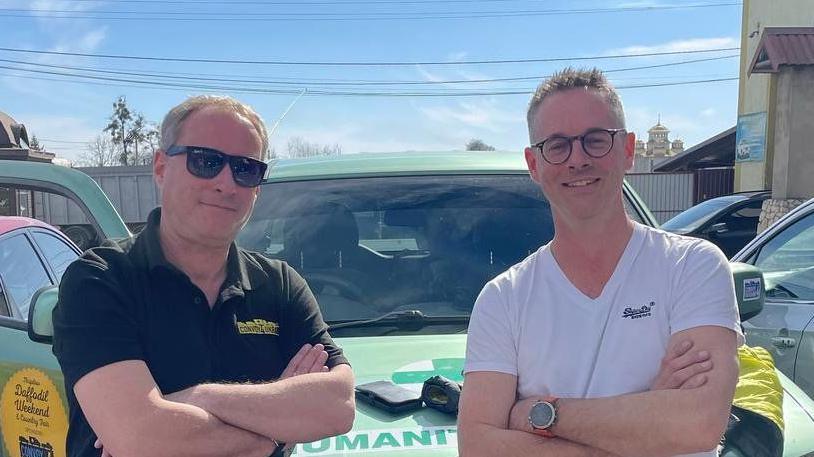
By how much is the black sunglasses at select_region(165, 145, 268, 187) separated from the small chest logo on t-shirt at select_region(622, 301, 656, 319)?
3.64 feet

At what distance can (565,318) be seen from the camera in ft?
Result: 6.35

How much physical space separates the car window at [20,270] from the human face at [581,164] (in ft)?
9.08

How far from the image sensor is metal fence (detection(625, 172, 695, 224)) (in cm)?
2494

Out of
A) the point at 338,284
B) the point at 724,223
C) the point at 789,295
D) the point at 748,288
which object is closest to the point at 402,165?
the point at 338,284

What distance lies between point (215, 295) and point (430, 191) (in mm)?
1423

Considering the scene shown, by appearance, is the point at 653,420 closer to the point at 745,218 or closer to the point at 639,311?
the point at 639,311

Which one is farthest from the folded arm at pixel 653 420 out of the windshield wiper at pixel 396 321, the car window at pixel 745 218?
the car window at pixel 745 218

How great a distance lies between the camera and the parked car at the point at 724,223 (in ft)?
34.1

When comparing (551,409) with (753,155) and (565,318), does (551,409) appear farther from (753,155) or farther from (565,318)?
(753,155)

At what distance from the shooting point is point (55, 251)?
4.31m

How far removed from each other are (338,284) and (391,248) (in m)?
0.40

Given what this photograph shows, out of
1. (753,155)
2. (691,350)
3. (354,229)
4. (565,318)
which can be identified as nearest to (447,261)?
(354,229)

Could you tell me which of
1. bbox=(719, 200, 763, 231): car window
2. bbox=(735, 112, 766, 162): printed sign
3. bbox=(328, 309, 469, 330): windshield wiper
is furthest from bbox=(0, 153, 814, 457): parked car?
bbox=(735, 112, 766, 162): printed sign

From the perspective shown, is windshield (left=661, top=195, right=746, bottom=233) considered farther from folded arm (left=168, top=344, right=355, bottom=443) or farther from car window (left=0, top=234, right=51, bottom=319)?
folded arm (left=168, top=344, right=355, bottom=443)
